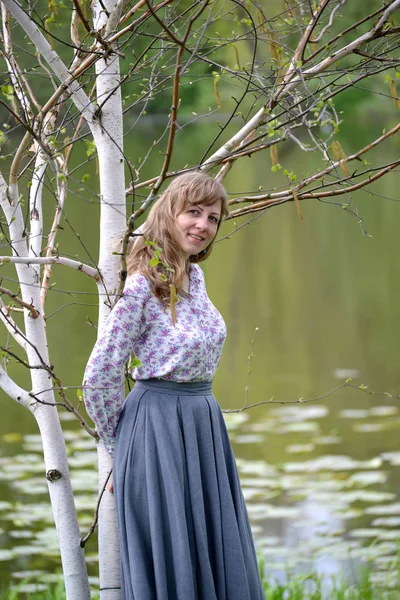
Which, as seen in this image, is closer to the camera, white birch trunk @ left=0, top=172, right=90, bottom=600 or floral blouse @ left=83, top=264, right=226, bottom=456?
floral blouse @ left=83, top=264, right=226, bottom=456

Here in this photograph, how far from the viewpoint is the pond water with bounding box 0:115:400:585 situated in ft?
13.6

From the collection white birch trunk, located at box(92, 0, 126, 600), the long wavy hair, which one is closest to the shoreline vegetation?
white birch trunk, located at box(92, 0, 126, 600)

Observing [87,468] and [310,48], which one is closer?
[310,48]

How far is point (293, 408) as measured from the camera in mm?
6078

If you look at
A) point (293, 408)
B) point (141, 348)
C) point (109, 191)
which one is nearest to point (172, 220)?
point (109, 191)

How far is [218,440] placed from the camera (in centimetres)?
207

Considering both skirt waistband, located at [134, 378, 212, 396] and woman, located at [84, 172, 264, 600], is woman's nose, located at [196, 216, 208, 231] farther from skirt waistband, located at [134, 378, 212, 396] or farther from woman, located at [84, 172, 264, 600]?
skirt waistband, located at [134, 378, 212, 396]

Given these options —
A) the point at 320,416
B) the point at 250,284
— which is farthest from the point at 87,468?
the point at 250,284

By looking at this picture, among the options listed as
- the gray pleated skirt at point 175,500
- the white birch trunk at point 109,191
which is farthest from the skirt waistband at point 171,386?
the white birch trunk at point 109,191

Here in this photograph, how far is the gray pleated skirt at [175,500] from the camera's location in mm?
1937

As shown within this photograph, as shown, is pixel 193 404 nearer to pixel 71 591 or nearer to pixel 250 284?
pixel 71 591

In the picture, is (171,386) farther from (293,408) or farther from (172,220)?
(293,408)

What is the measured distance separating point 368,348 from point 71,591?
5.69 metres

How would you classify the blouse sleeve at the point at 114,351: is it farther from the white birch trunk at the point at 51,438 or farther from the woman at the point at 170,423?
the white birch trunk at the point at 51,438
